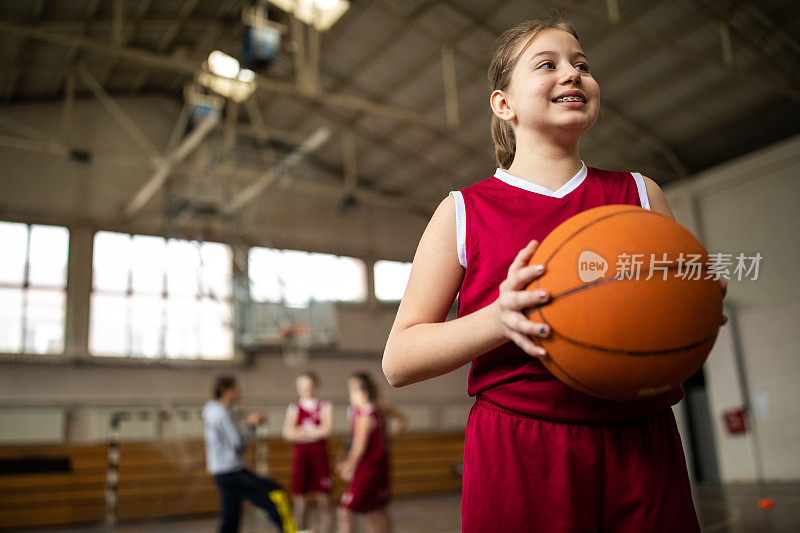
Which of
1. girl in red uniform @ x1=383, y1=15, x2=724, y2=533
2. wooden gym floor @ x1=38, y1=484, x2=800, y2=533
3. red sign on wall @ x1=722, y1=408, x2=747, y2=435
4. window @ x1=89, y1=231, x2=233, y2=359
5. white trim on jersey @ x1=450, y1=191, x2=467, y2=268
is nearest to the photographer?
girl in red uniform @ x1=383, y1=15, x2=724, y2=533

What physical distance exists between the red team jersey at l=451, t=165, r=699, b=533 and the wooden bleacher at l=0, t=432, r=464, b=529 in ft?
30.4

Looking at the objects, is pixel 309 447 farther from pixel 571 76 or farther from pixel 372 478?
pixel 571 76

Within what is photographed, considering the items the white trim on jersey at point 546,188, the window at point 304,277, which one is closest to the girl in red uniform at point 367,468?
the white trim on jersey at point 546,188

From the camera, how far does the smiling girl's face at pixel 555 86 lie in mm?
986

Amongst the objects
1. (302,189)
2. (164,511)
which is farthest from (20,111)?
(164,511)

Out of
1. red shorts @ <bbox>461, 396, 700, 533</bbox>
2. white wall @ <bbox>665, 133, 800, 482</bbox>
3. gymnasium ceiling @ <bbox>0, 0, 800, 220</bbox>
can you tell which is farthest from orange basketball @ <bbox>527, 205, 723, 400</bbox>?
gymnasium ceiling @ <bbox>0, 0, 800, 220</bbox>

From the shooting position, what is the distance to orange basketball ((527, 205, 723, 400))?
783mm

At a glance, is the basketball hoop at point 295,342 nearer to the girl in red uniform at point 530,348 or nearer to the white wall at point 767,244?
the white wall at point 767,244

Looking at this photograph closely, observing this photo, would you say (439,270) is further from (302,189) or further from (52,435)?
(302,189)

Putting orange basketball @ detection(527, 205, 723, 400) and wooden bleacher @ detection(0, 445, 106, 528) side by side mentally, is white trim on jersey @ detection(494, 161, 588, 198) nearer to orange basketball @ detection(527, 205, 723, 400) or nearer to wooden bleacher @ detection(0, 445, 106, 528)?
orange basketball @ detection(527, 205, 723, 400)

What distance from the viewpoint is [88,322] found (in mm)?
10930

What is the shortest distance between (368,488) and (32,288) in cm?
842

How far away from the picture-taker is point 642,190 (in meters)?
1.05

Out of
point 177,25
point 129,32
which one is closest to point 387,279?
point 177,25
